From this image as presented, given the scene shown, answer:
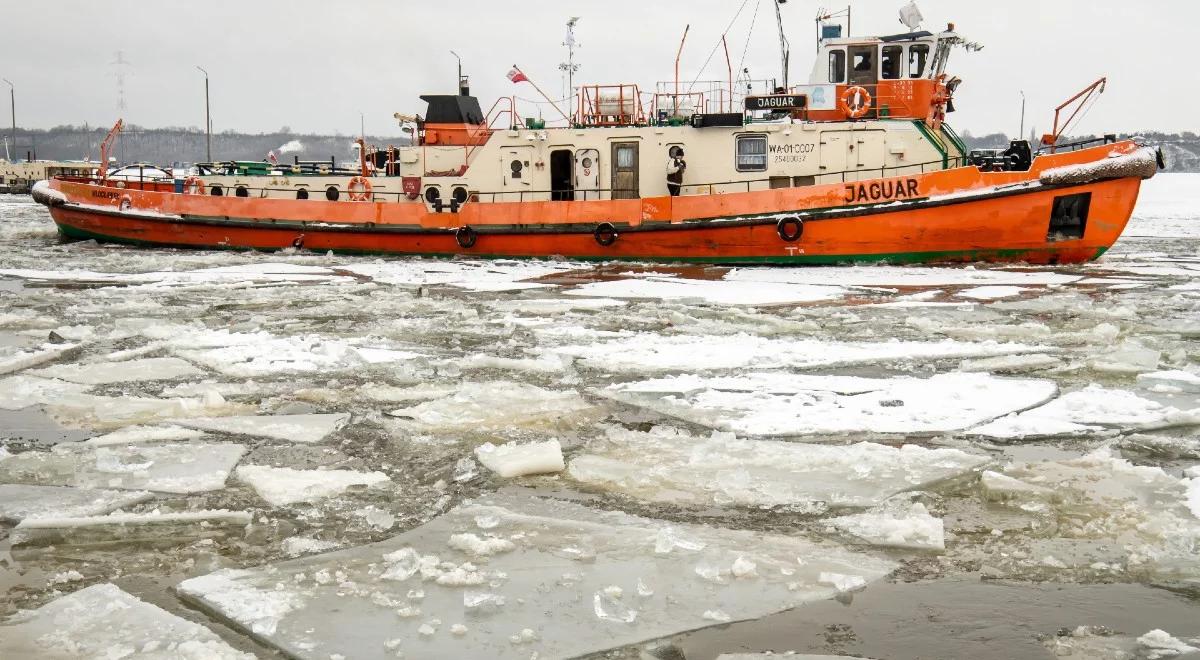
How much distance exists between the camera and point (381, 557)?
3146 mm

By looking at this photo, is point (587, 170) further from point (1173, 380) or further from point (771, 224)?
point (1173, 380)

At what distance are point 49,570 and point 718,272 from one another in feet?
34.2

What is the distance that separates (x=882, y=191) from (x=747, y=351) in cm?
675

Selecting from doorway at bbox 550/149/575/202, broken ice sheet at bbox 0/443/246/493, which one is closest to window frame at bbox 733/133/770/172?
doorway at bbox 550/149/575/202

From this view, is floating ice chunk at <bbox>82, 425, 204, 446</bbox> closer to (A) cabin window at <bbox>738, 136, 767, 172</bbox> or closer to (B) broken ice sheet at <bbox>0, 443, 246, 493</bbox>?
(B) broken ice sheet at <bbox>0, 443, 246, 493</bbox>

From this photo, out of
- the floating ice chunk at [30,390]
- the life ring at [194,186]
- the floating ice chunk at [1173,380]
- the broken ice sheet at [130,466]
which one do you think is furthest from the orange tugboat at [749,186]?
the broken ice sheet at [130,466]

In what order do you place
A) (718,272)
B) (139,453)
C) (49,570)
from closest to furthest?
(49,570)
(139,453)
(718,272)

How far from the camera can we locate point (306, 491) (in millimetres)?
3791

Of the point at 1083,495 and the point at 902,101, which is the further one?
the point at 902,101

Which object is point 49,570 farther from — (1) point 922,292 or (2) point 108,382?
(1) point 922,292

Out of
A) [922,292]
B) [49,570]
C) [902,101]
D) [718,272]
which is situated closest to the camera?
[49,570]

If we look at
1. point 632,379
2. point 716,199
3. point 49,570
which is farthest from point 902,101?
point 49,570

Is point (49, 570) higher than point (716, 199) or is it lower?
lower

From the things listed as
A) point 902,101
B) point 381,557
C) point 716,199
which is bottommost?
point 381,557
